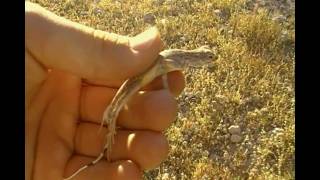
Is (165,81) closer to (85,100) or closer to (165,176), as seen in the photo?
(85,100)

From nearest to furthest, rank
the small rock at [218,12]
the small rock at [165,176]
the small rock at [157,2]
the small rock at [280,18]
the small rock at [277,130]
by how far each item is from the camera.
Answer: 1. the small rock at [165,176]
2. the small rock at [277,130]
3. the small rock at [280,18]
4. the small rock at [218,12]
5. the small rock at [157,2]

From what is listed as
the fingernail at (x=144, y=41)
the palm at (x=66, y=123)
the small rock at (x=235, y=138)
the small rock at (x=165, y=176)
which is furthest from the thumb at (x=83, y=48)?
the small rock at (x=235, y=138)

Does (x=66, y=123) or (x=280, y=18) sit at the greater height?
(x=280, y=18)

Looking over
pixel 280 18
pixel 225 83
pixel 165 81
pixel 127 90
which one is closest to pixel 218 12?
pixel 280 18

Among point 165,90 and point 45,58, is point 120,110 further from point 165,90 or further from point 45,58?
point 45,58

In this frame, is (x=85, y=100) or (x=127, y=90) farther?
(x=85, y=100)

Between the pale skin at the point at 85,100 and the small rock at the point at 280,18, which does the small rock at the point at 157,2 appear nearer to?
the small rock at the point at 280,18
